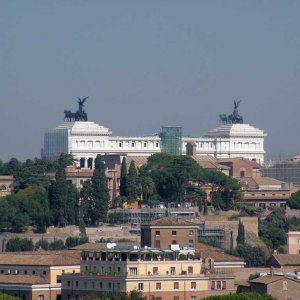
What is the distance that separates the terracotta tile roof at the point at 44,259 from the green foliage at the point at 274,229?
3078 centimetres

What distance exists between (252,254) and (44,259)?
26912 millimetres

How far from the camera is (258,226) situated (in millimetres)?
127875

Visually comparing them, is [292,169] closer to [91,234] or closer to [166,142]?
[166,142]

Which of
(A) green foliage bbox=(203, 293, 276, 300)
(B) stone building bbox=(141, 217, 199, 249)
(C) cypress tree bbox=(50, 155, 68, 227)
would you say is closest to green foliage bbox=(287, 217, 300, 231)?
(C) cypress tree bbox=(50, 155, 68, 227)

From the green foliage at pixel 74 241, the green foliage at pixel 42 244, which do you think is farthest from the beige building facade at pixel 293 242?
the green foliage at pixel 42 244

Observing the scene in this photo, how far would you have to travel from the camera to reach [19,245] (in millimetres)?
115875

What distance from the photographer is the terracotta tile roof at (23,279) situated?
293ft

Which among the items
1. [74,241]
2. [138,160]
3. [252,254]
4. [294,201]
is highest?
[138,160]

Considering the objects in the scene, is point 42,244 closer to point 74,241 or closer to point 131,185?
point 74,241

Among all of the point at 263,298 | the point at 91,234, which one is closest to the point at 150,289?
the point at 263,298

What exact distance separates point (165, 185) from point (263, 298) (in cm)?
5575

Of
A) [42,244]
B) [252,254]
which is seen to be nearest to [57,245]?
[42,244]

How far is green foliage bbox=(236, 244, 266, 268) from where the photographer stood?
115 meters

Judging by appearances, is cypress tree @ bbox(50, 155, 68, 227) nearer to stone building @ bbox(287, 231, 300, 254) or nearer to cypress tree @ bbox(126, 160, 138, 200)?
cypress tree @ bbox(126, 160, 138, 200)
